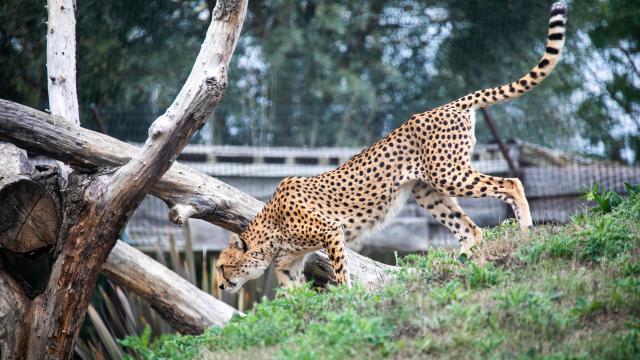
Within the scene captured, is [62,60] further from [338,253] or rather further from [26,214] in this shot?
[338,253]

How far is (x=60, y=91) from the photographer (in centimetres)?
655

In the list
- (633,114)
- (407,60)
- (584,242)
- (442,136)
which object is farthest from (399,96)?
(584,242)

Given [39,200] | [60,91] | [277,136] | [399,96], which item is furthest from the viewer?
[399,96]

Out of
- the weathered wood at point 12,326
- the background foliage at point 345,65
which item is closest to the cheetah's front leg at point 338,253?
the weathered wood at point 12,326

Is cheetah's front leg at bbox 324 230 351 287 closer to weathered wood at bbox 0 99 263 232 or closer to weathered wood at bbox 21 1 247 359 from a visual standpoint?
weathered wood at bbox 0 99 263 232

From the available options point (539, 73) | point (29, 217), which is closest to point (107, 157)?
point (29, 217)

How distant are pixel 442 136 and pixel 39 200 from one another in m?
2.90

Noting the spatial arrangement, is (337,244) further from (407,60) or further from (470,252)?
(407,60)

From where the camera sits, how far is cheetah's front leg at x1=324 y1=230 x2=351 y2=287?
605 centimetres

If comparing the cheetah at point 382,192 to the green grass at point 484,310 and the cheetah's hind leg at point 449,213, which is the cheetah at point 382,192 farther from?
the green grass at point 484,310

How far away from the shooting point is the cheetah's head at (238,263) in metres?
6.59

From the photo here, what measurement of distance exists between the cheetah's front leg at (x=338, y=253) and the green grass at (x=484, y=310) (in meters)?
0.59

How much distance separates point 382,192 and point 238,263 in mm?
1251

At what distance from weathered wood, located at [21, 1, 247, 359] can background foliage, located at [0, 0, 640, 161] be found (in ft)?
18.4
